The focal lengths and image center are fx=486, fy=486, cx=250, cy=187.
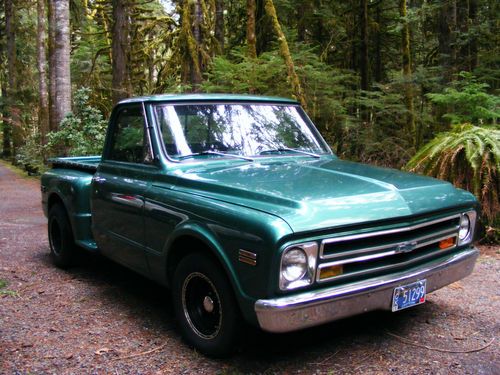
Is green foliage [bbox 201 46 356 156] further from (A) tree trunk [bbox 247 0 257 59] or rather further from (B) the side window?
(B) the side window

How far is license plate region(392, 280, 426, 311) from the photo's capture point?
338cm

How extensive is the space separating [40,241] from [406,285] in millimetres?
6486

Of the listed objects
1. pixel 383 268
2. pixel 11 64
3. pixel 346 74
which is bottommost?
pixel 383 268

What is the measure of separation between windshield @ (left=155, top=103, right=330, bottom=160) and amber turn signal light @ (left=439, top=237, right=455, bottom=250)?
1.58 meters

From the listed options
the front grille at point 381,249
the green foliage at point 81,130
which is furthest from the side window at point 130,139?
the green foliage at point 81,130

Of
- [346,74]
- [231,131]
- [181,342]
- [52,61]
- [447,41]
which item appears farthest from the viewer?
[52,61]

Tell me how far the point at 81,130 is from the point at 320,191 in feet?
39.2

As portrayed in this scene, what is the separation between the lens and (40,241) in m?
8.03

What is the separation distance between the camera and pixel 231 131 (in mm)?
4633

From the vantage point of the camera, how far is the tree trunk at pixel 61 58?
13519 mm

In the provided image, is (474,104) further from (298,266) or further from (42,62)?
(42,62)

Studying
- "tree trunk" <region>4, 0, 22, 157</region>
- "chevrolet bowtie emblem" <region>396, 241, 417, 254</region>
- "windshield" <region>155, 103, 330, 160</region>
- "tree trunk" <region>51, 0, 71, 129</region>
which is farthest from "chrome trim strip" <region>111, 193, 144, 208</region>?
"tree trunk" <region>4, 0, 22, 157</region>

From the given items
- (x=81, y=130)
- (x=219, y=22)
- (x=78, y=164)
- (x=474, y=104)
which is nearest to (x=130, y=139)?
(x=78, y=164)

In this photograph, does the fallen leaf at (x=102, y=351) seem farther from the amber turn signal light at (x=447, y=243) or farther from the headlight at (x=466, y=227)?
the headlight at (x=466, y=227)
